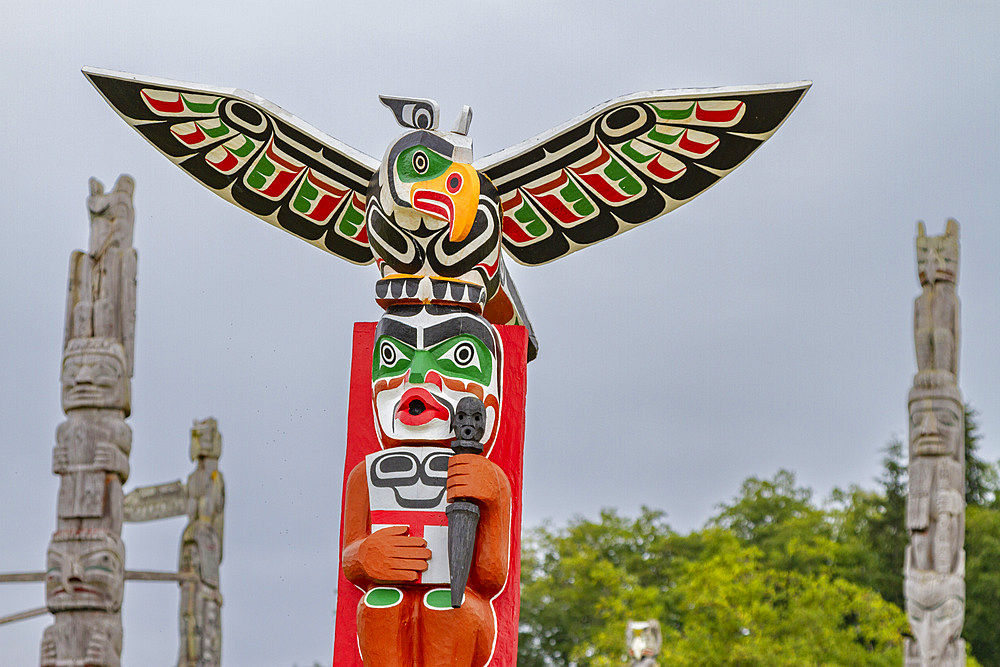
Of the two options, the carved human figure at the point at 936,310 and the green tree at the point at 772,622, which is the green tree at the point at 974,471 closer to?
the green tree at the point at 772,622

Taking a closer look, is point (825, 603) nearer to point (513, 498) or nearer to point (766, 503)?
point (766, 503)

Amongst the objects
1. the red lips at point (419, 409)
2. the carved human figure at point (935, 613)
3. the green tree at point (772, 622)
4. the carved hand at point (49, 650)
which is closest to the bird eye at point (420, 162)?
the red lips at point (419, 409)

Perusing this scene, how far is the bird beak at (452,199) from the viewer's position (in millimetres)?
6812

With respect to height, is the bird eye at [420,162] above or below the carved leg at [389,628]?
above

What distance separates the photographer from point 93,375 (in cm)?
1037

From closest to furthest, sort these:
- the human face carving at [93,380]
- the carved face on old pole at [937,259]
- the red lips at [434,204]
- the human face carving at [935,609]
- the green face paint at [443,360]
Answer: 1. the green face paint at [443,360]
2. the red lips at [434,204]
3. the human face carving at [93,380]
4. the human face carving at [935,609]
5. the carved face on old pole at [937,259]

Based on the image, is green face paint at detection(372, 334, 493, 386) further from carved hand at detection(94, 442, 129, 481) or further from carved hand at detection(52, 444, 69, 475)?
carved hand at detection(52, 444, 69, 475)

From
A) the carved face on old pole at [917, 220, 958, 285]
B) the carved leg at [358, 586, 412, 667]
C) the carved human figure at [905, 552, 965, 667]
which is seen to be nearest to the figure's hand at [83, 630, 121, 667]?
the carved leg at [358, 586, 412, 667]

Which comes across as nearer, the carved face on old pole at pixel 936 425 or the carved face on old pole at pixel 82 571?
the carved face on old pole at pixel 82 571

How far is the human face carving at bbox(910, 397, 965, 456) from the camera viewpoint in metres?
13.9

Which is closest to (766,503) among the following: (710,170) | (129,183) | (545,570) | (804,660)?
(545,570)

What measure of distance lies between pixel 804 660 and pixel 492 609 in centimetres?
1919

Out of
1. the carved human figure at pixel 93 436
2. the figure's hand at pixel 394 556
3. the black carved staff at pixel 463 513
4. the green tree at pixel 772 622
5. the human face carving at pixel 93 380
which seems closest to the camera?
the black carved staff at pixel 463 513

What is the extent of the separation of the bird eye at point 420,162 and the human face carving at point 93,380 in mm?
4482
